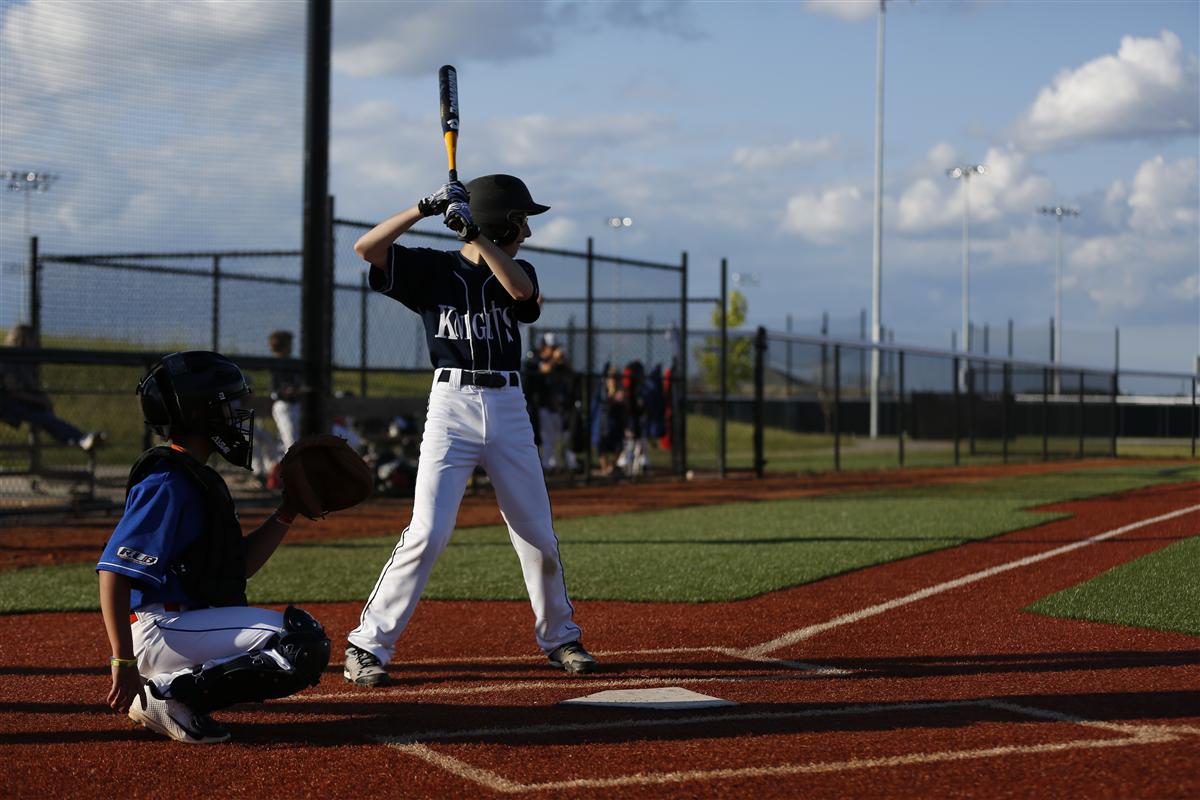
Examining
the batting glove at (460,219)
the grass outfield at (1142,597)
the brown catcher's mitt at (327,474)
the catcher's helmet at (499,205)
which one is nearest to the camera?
the brown catcher's mitt at (327,474)

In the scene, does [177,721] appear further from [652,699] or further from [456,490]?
[652,699]

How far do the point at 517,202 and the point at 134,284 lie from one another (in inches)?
393

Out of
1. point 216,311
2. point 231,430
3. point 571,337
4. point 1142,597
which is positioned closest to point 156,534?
point 231,430

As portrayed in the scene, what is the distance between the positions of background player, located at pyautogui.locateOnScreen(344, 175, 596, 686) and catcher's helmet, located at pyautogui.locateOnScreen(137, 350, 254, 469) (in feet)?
3.03

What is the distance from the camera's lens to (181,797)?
3.51 meters

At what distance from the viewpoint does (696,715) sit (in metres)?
4.43

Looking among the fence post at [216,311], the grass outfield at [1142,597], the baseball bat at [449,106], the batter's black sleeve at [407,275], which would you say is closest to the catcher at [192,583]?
the batter's black sleeve at [407,275]

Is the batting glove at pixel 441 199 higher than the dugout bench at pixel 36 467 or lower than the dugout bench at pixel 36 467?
higher

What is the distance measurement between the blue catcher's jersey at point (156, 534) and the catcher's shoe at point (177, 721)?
0.32m

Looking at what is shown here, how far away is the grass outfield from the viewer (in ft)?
21.1

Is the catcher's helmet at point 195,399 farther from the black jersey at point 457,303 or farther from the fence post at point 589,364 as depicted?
the fence post at point 589,364

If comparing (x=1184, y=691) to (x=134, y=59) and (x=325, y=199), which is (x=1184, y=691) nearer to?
(x=325, y=199)

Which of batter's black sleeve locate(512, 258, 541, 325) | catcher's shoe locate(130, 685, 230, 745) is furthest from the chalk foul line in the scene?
catcher's shoe locate(130, 685, 230, 745)

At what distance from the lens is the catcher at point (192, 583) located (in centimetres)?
394
